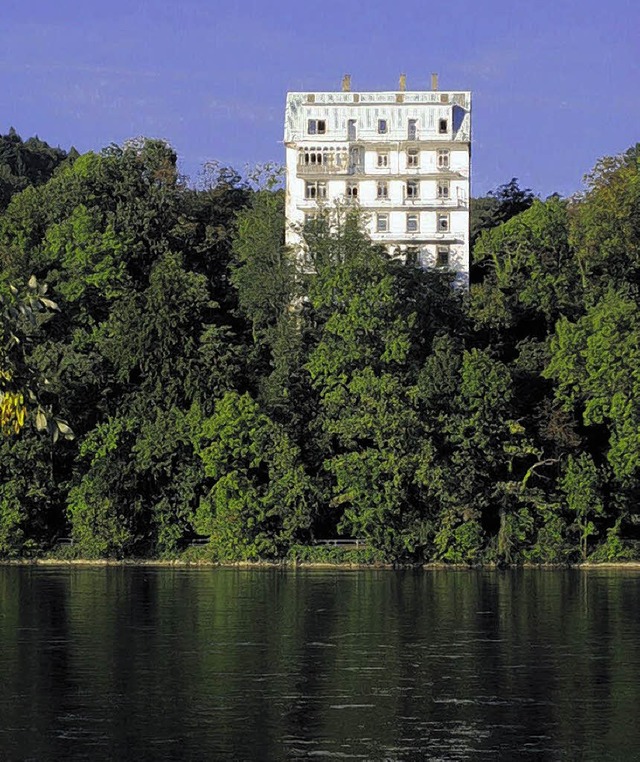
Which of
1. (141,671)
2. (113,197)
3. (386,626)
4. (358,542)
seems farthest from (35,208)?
(141,671)

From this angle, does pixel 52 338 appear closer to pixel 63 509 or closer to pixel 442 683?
pixel 63 509

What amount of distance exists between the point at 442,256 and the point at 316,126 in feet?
57.7

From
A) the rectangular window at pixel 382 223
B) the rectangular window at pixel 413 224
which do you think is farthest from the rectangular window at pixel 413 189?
the rectangular window at pixel 382 223

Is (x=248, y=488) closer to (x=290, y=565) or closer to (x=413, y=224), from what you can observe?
(x=290, y=565)

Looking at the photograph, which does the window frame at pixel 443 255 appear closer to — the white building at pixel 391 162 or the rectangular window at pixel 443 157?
the white building at pixel 391 162

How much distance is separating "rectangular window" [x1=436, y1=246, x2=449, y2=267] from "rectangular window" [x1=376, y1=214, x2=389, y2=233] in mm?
5364

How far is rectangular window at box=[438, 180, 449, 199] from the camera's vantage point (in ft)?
456

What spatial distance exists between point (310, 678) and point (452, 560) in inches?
2159

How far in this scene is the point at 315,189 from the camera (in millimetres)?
139125

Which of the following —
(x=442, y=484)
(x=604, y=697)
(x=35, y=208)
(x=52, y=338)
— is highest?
(x=35, y=208)

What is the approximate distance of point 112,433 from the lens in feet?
364

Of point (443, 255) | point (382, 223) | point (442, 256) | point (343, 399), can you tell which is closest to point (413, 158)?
point (382, 223)

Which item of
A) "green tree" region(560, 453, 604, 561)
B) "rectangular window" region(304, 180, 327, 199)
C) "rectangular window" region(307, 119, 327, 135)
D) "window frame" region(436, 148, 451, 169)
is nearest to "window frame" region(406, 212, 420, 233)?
"window frame" region(436, 148, 451, 169)

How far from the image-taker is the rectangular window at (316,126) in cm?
14150
